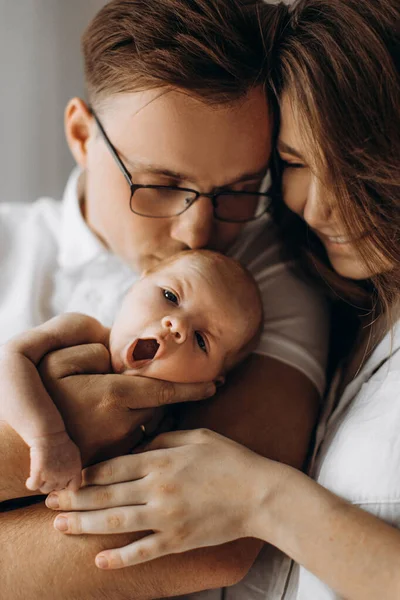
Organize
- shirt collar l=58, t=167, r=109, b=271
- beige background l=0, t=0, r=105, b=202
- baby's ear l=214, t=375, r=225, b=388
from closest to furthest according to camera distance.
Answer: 1. baby's ear l=214, t=375, r=225, b=388
2. shirt collar l=58, t=167, r=109, b=271
3. beige background l=0, t=0, r=105, b=202

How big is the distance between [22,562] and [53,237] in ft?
3.02

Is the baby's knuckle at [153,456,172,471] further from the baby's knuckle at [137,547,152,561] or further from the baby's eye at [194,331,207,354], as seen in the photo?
the baby's eye at [194,331,207,354]

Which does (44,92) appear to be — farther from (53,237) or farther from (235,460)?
(235,460)

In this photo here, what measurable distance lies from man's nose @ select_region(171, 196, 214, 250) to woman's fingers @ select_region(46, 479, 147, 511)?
0.55 m

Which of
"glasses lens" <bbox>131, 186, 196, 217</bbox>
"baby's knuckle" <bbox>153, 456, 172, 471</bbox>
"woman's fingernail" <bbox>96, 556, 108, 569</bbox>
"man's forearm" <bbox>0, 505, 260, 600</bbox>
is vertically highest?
"glasses lens" <bbox>131, 186, 196, 217</bbox>

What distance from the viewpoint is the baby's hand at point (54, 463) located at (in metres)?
1.21

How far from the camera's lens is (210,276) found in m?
1.45

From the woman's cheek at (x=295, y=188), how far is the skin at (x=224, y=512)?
20.9 inches

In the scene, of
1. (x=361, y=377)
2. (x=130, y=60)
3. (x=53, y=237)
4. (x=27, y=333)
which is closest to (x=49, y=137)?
(x=53, y=237)

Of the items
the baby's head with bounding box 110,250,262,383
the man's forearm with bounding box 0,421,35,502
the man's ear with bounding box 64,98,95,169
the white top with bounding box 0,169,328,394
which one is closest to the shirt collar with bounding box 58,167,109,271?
the white top with bounding box 0,169,328,394

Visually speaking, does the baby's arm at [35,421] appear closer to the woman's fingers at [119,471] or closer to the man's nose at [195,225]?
the woman's fingers at [119,471]

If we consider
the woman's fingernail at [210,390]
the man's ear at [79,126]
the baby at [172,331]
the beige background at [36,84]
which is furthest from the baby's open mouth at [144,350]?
the beige background at [36,84]

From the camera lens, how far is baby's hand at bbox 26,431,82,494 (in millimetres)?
1214

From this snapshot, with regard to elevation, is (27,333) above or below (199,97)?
below
